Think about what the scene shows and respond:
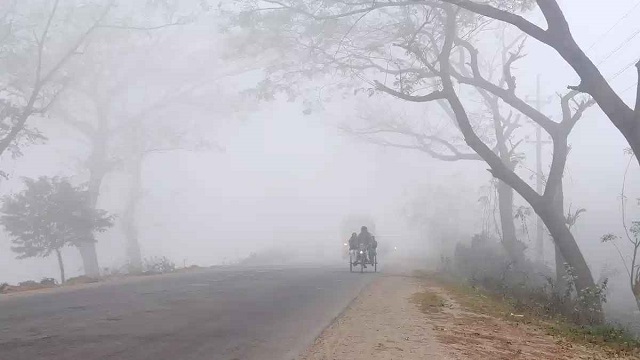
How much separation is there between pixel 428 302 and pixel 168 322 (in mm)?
6114

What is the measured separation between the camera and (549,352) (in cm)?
841

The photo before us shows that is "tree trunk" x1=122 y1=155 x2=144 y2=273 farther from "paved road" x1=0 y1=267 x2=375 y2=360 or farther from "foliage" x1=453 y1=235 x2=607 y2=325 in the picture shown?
"paved road" x1=0 y1=267 x2=375 y2=360

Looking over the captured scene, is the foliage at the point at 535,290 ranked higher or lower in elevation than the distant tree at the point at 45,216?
lower

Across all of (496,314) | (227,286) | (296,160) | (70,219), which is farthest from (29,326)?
(296,160)

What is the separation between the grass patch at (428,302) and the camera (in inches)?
482

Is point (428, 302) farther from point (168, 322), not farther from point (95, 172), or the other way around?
point (95, 172)

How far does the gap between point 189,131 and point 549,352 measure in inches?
1448

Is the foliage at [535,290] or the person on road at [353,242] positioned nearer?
the foliage at [535,290]

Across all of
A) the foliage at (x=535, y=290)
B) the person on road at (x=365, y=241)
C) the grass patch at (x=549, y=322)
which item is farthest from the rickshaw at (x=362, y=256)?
the grass patch at (x=549, y=322)

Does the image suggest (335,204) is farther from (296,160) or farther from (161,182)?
(161,182)

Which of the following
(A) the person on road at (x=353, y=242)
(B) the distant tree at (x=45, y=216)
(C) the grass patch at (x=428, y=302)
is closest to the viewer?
(C) the grass patch at (x=428, y=302)

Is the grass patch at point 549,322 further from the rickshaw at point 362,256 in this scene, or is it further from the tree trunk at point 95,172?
the tree trunk at point 95,172

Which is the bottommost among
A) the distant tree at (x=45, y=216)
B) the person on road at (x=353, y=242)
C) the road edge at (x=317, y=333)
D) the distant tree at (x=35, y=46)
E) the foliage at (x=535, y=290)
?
the foliage at (x=535, y=290)

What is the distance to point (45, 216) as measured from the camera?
1024 inches
